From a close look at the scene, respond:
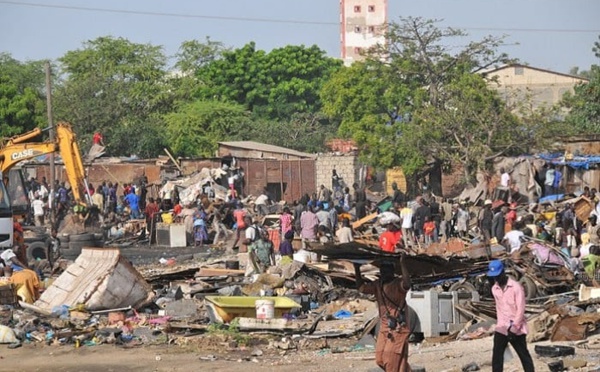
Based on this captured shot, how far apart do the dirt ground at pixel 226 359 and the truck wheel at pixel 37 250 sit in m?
11.5

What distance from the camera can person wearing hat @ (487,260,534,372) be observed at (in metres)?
10.7

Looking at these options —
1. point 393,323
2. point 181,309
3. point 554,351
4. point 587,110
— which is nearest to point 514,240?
point 181,309

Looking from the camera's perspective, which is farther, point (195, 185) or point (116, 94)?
point (116, 94)

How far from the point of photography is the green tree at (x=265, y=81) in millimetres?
70312

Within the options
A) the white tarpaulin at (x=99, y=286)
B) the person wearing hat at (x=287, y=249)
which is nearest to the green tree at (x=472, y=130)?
the person wearing hat at (x=287, y=249)

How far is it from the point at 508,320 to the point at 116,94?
5480cm

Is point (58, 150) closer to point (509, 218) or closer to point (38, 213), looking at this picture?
point (38, 213)

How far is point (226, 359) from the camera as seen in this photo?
1467cm

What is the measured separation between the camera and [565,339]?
14266 millimetres

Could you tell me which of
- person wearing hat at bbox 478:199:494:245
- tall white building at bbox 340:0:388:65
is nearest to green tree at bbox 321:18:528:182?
person wearing hat at bbox 478:199:494:245

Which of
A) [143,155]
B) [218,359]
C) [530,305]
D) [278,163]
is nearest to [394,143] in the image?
[278,163]

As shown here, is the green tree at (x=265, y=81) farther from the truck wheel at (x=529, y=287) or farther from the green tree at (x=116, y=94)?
the truck wheel at (x=529, y=287)

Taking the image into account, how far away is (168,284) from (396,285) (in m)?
12.0

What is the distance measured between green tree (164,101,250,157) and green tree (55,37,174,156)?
57.0 inches
